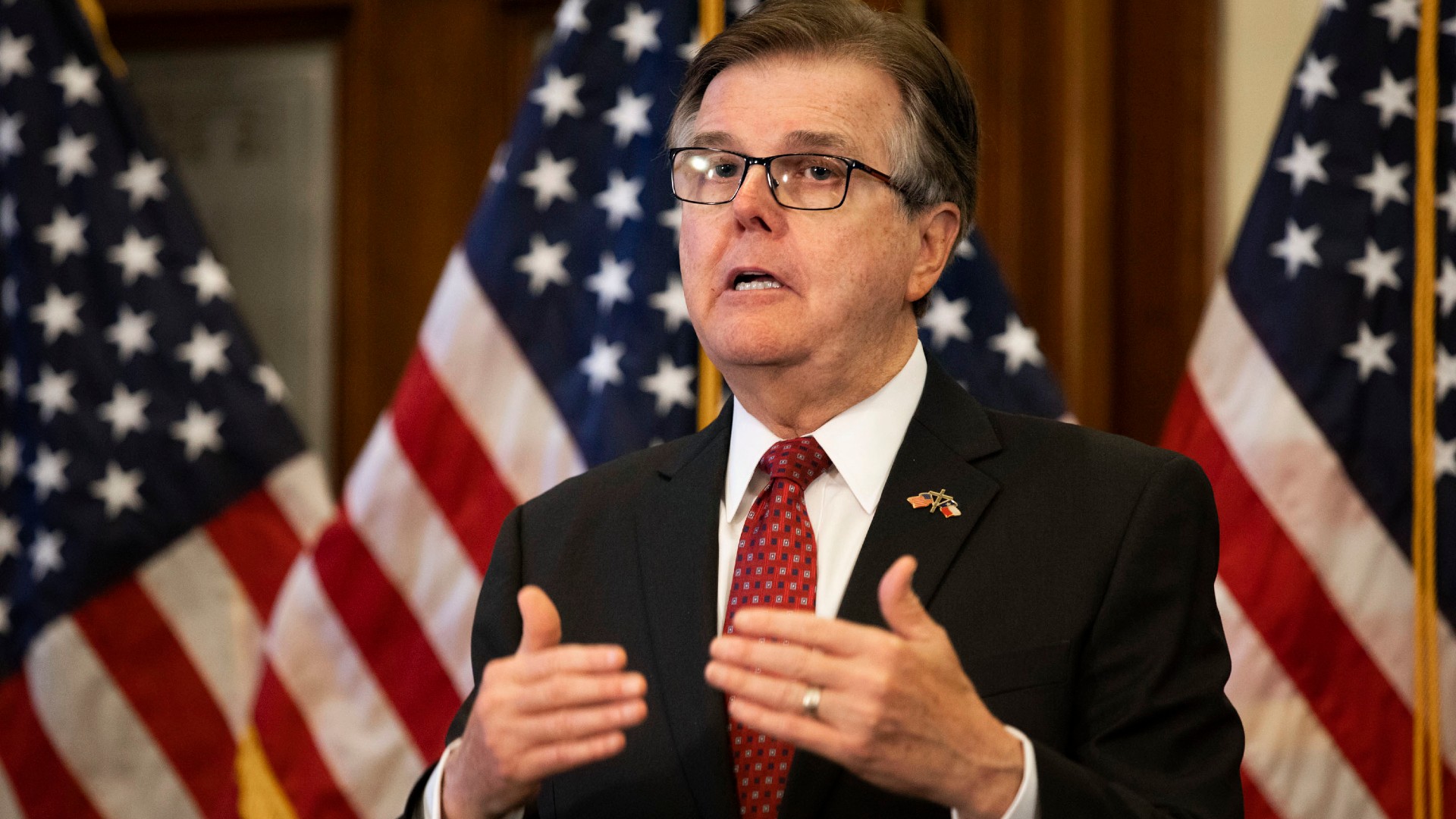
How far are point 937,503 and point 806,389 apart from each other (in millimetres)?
207

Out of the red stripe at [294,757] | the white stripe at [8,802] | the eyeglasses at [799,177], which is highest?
the eyeglasses at [799,177]

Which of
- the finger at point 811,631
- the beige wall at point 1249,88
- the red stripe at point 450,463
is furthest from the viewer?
the beige wall at point 1249,88

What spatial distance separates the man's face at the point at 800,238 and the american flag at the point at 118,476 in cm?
166

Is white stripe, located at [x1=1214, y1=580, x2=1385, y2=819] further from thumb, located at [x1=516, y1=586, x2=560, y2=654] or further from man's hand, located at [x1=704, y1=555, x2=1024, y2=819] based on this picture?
thumb, located at [x1=516, y1=586, x2=560, y2=654]

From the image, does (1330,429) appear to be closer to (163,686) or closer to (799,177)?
(799,177)

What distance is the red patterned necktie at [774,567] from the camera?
1403 mm

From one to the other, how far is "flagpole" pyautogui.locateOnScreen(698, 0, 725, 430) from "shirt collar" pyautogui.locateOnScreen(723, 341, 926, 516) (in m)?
0.93

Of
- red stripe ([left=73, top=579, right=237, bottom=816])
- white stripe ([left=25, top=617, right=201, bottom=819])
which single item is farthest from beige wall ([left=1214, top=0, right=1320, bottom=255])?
white stripe ([left=25, top=617, right=201, bottom=819])

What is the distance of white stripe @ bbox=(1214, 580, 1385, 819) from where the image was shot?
2338 mm

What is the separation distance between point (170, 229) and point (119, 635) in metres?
0.86

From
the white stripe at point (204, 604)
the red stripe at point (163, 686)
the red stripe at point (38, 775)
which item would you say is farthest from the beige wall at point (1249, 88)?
the red stripe at point (38, 775)

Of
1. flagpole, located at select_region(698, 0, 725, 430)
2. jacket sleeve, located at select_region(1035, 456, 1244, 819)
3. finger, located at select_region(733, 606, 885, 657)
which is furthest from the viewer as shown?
flagpole, located at select_region(698, 0, 725, 430)

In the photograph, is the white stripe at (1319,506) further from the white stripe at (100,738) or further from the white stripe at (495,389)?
the white stripe at (100,738)

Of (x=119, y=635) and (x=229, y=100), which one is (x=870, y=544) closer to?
(x=119, y=635)
